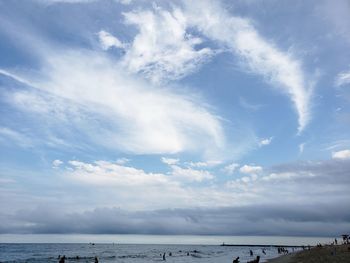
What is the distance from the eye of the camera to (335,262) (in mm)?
46625

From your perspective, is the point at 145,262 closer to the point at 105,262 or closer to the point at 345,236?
the point at 105,262

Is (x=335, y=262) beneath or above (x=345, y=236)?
beneath

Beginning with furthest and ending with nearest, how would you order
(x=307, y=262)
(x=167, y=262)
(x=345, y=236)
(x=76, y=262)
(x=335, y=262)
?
(x=345, y=236) → (x=76, y=262) → (x=167, y=262) → (x=307, y=262) → (x=335, y=262)

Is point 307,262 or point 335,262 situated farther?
point 307,262

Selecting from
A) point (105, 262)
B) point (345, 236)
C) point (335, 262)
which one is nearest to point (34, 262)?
point (105, 262)

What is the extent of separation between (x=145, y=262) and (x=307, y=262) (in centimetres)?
4312

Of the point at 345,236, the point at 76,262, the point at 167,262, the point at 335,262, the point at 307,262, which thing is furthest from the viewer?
the point at 345,236

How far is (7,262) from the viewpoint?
95.8m

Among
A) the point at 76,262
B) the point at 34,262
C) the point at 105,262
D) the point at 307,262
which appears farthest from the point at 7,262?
the point at 307,262

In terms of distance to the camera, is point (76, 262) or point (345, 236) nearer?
point (76, 262)

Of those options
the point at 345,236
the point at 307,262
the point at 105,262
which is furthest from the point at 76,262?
the point at 345,236

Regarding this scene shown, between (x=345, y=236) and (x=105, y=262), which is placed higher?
(x=345, y=236)

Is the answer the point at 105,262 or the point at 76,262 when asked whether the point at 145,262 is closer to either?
the point at 105,262

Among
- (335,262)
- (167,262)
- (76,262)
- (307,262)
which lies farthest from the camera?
(76,262)
